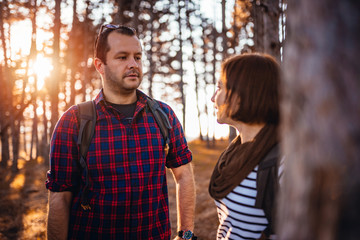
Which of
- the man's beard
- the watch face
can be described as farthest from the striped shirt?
the man's beard

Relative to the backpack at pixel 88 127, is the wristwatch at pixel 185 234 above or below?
below

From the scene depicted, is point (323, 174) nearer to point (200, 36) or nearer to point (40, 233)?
point (40, 233)

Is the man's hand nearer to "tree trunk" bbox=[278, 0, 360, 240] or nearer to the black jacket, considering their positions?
the black jacket

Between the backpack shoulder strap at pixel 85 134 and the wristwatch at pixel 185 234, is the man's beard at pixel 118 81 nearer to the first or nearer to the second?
the backpack shoulder strap at pixel 85 134

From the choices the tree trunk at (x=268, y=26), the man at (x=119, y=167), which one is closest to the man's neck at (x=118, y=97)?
the man at (x=119, y=167)

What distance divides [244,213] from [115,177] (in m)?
1.07

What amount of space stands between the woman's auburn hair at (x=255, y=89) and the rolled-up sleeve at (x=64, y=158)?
52.7 inches

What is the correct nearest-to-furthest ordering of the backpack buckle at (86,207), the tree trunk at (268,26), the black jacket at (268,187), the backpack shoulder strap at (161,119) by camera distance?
the black jacket at (268,187), the backpack buckle at (86,207), the backpack shoulder strap at (161,119), the tree trunk at (268,26)

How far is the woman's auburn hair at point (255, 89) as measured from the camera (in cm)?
153

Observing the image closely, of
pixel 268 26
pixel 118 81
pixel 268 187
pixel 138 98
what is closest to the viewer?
pixel 268 187

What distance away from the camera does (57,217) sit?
198cm

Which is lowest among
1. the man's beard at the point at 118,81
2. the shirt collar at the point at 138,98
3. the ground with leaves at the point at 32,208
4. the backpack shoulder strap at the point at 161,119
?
the ground with leaves at the point at 32,208

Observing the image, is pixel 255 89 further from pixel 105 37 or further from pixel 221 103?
pixel 105 37

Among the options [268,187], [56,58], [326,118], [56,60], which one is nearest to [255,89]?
[268,187]
